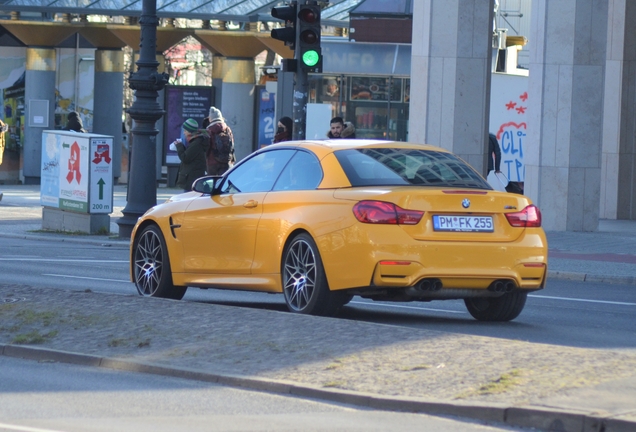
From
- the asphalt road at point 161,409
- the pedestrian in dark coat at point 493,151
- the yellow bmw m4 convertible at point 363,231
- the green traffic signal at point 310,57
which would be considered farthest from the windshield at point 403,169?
the pedestrian in dark coat at point 493,151

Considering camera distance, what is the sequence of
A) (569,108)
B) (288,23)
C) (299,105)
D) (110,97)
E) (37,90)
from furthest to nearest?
(110,97), (37,90), (569,108), (299,105), (288,23)

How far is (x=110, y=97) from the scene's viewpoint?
116 ft

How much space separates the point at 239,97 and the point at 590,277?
2000 cm

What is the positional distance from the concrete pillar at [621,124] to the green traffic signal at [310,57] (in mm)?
10741

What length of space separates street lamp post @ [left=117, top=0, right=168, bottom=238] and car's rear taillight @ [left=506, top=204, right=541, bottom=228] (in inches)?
415

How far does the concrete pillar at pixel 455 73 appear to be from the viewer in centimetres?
2266

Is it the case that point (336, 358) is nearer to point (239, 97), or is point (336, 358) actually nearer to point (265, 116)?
point (239, 97)

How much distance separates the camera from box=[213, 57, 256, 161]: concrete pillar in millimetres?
34375

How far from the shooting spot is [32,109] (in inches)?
1337

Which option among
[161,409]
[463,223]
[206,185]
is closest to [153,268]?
[206,185]

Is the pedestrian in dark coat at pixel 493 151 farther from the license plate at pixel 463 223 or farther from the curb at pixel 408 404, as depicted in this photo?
the curb at pixel 408 404

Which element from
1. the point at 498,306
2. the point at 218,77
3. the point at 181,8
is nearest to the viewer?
the point at 498,306

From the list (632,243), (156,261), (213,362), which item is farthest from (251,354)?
(632,243)

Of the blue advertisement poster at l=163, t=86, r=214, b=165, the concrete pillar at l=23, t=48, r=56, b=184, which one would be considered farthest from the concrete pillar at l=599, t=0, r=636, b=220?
the concrete pillar at l=23, t=48, r=56, b=184
